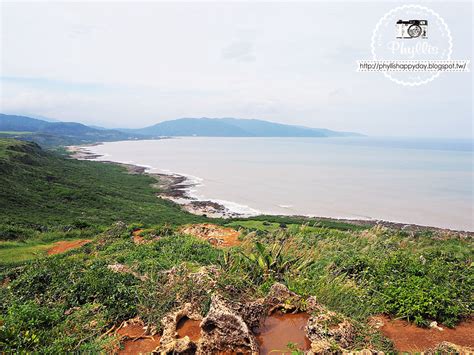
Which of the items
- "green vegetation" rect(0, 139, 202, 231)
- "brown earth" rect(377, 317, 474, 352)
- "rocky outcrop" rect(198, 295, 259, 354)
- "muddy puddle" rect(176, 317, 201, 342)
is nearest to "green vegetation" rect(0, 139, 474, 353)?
"brown earth" rect(377, 317, 474, 352)

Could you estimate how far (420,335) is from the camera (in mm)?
5254

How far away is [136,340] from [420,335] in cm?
479

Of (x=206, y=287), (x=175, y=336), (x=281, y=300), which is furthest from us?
(x=206, y=287)

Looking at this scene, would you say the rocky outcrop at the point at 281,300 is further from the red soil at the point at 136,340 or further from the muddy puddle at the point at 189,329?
the red soil at the point at 136,340

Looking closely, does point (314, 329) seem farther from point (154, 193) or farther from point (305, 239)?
point (154, 193)

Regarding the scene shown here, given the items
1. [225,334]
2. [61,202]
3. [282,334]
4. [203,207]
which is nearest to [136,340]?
[225,334]

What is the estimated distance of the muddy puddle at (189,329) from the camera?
4.89 metres

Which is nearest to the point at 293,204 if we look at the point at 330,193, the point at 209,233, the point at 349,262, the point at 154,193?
the point at 330,193

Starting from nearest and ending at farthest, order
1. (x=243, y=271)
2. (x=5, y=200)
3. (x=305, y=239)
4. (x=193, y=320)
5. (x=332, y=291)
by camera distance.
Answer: (x=193, y=320), (x=332, y=291), (x=243, y=271), (x=305, y=239), (x=5, y=200)

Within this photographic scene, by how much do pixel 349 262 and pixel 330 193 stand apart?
46130mm

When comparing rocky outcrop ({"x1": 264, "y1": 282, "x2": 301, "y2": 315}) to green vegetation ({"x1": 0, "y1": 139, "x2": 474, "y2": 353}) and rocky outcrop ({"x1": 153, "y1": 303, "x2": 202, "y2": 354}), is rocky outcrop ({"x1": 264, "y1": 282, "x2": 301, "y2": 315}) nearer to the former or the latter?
green vegetation ({"x1": 0, "y1": 139, "x2": 474, "y2": 353})

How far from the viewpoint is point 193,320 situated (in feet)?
17.4

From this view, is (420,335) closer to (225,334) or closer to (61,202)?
(225,334)

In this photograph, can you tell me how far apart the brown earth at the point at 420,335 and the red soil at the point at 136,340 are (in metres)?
3.88
